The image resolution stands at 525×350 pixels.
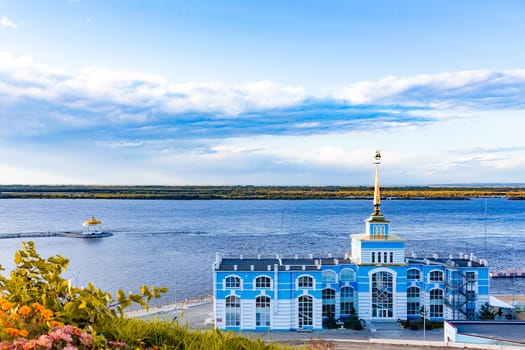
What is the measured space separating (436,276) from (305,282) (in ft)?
33.2

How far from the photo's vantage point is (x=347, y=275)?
35.9m

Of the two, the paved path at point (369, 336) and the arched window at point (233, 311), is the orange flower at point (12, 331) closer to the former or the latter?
the paved path at point (369, 336)

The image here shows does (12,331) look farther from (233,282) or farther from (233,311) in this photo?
(233,311)

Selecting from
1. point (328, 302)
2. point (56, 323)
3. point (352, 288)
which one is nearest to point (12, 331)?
point (56, 323)

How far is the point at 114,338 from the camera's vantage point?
6254mm

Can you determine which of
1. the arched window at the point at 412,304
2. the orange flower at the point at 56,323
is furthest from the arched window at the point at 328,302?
the orange flower at the point at 56,323

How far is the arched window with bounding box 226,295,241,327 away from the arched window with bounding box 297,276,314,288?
4392 mm

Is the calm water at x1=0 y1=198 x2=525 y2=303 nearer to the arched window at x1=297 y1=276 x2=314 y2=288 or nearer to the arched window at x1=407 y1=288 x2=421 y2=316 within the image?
the arched window at x1=297 y1=276 x2=314 y2=288

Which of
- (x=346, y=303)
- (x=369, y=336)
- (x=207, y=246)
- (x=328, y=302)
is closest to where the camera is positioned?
(x=369, y=336)

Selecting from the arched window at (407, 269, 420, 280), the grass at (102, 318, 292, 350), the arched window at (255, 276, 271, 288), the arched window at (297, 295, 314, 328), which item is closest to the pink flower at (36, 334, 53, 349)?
the grass at (102, 318, 292, 350)

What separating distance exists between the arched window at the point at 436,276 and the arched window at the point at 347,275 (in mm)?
5990

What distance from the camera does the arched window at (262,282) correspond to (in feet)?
111

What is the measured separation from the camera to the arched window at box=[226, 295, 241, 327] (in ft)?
110

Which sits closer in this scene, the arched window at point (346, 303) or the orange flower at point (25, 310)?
the orange flower at point (25, 310)
